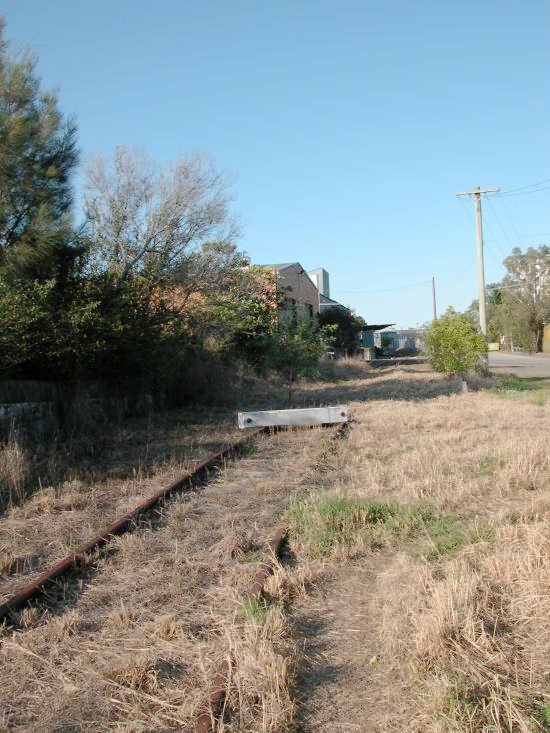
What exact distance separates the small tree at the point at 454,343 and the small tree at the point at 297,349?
4.82m

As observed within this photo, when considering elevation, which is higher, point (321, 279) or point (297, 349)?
point (321, 279)

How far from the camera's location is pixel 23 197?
12.4 m

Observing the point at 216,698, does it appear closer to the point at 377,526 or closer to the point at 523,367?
the point at 377,526

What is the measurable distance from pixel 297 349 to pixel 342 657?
1756 centimetres

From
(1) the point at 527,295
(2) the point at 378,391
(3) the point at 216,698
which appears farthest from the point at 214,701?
(1) the point at 527,295

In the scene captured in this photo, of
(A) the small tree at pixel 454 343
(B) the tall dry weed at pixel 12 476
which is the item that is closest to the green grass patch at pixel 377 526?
(B) the tall dry weed at pixel 12 476

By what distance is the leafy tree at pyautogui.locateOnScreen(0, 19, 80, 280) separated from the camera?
12.1m

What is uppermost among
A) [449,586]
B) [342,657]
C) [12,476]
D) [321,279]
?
[321,279]

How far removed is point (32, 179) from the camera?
12562 mm

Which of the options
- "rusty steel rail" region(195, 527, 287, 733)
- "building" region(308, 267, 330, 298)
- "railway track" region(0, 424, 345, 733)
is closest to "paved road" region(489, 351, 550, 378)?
"building" region(308, 267, 330, 298)

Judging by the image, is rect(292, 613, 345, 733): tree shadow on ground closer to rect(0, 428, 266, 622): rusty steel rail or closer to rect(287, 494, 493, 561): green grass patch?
rect(287, 494, 493, 561): green grass patch

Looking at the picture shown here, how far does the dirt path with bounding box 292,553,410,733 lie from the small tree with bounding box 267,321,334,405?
15.9 m

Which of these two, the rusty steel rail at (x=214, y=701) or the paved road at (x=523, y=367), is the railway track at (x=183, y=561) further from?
the paved road at (x=523, y=367)

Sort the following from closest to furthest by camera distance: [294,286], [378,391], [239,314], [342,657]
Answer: [342,657] → [378,391] → [239,314] → [294,286]
